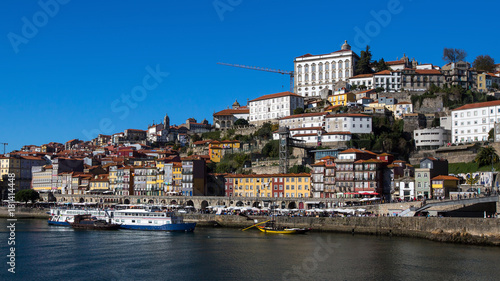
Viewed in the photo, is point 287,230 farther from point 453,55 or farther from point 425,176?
point 453,55

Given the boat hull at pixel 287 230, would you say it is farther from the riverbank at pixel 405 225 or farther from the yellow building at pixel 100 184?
the yellow building at pixel 100 184

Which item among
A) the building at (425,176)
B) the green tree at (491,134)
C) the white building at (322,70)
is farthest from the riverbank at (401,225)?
the white building at (322,70)

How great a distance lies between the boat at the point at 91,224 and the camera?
53.3m

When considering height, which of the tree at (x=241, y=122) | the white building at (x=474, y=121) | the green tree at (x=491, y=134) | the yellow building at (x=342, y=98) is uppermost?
the yellow building at (x=342, y=98)

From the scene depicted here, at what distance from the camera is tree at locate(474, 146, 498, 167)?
195ft

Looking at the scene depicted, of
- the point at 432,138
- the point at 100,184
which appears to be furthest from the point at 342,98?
the point at 100,184

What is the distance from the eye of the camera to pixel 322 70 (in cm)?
10094

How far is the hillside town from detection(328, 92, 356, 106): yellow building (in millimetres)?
210

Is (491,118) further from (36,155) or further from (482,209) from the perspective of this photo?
(36,155)

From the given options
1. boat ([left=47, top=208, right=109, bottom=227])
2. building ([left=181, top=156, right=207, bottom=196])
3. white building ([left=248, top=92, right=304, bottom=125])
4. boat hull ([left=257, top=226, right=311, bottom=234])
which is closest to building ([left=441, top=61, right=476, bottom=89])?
white building ([left=248, top=92, right=304, bottom=125])

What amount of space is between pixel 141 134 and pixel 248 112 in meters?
44.4

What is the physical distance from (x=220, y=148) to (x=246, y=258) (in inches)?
1953

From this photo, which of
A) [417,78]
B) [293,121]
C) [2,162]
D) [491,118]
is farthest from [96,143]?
[491,118]

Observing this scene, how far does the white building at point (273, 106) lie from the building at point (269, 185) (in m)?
25.8
